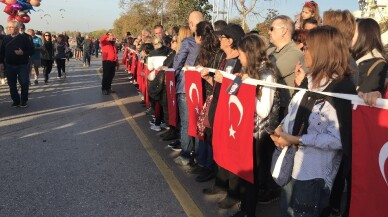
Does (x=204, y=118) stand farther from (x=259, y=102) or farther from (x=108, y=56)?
(x=108, y=56)

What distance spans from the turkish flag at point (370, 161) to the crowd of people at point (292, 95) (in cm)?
6

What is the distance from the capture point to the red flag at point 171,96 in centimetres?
576

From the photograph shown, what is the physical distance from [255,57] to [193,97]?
1.63 m

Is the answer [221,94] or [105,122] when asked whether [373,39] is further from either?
[105,122]

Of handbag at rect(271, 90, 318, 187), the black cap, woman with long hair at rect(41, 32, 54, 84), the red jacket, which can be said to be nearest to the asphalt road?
handbag at rect(271, 90, 318, 187)

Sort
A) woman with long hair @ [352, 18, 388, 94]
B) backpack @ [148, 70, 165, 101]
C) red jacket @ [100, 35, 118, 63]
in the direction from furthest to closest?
red jacket @ [100, 35, 118, 63], backpack @ [148, 70, 165, 101], woman with long hair @ [352, 18, 388, 94]

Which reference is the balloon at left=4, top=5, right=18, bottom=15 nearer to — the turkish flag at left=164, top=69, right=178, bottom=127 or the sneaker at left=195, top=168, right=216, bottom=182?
the turkish flag at left=164, top=69, right=178, bottom=127

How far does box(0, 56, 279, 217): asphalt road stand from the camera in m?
4.10

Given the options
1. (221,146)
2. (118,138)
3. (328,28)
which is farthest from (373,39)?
(118,138)

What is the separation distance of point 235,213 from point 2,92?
9829 mm

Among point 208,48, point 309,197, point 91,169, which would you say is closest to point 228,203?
point 309,197

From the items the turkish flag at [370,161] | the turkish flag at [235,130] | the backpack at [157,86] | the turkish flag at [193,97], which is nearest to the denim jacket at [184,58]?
the turkish flag at [193,97]

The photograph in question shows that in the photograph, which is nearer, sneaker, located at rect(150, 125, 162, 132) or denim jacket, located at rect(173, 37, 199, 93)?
denim jacket, located at rect(173, 37, 199, 93)

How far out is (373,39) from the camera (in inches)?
147
